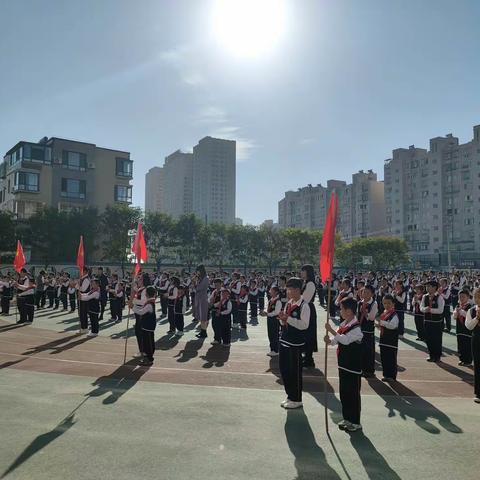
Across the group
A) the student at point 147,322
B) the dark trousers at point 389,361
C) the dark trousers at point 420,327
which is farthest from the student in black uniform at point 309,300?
the dark trousers at point 420,327

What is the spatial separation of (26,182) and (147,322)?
183 ft

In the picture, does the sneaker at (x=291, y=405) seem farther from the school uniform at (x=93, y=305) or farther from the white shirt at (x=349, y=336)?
the school uniform at (x=93, y=305)

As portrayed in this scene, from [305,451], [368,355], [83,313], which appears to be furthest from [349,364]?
[83,313]

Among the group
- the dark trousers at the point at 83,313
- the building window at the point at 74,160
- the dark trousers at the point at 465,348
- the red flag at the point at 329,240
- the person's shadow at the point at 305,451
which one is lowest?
the person's shadow at the point at 305,451

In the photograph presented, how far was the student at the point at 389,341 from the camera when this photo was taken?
31.3 ft

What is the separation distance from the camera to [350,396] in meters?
6.50

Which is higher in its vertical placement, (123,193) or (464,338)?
(123,193)

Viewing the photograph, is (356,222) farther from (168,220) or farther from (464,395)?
(464,395)

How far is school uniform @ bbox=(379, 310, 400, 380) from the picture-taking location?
9.53 m

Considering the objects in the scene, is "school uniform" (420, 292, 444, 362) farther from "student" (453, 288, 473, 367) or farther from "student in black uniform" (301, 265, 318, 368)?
"student in black uniform" (301, 265, 318, 368)

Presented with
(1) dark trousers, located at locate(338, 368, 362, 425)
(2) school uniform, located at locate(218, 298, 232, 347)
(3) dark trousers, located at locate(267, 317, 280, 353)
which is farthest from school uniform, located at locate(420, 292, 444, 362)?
(1) dark trousers, located at locate(338, 368, 362, 425)

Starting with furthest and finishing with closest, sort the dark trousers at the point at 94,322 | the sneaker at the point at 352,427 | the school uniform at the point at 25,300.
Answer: the school uniform at the point at 25,300 → the dark trousers at the point at 94,322 → the sneaker at the point at 352,427

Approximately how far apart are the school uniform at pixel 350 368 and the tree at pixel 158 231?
51.2m

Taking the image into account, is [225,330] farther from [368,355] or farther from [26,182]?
[26,182]
